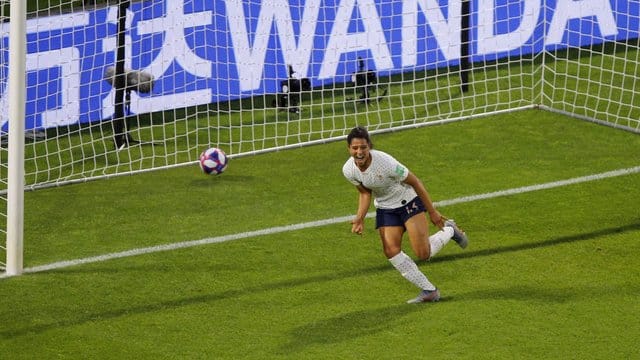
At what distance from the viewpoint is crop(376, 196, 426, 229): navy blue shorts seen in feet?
40.9

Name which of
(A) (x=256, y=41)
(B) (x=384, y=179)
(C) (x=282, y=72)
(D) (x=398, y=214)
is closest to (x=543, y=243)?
(D) (x=398, y=214)

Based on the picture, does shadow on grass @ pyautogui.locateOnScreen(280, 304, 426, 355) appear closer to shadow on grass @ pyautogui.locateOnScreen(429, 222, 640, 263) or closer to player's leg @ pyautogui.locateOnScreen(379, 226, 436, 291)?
player's leg @ pyautogui.locateOnScreen(379, 226, 436, 291)

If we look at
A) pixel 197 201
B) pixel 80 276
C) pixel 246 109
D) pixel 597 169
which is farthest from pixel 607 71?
pixel 80 276

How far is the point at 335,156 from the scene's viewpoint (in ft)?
56.5

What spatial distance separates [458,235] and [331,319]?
192cm

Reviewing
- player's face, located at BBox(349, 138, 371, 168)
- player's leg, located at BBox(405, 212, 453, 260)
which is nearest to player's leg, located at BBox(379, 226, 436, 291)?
player's leg, located at BBox(405, 212, 453, 260)

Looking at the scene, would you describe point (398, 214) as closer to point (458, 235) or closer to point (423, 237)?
point (423, 237)

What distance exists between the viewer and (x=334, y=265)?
531 inches

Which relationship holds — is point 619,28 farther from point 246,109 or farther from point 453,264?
point 453,264

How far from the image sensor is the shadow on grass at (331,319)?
11.7 meters

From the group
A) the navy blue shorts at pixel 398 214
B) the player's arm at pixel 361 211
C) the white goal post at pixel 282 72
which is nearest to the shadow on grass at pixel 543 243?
the navy blue shorts at pixel 398 214

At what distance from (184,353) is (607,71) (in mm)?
9965

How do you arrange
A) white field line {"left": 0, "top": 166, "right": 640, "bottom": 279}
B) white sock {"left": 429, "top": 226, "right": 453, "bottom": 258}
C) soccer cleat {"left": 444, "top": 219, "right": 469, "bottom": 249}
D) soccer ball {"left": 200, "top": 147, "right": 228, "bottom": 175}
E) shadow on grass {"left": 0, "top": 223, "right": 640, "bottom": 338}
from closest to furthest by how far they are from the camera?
shadow on grass {"left": 0, "top": 223, "right": 640, "bottom": 338}
white sock {"left": 429, "top": 226, "right": 453, "bottom": 258}
soccer cleat {"left": 444, "top": 219, "right": 469, "bottom": 249}
white field line {"left": 0, "top": 166, "right": 640, "bottom": 279}
soccer ball {"left": 200, "top": 147, "right": 228, "bottom": 175}

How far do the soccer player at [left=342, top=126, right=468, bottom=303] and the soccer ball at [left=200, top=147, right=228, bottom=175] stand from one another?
3470 millimetres
